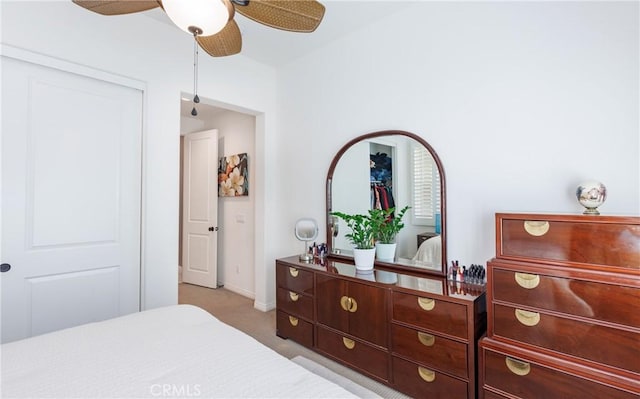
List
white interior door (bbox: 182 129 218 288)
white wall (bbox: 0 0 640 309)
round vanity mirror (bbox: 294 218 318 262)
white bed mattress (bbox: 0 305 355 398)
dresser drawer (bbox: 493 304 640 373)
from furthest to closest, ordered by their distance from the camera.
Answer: white interior door (bbox: 182 129 218 288) < round vanity mirror (bbox: 294 218 318 262) < white wall (bbox: 0 0 640 309) < dresser drawer (bbox: 493 304 640 373) < white bed mattress (bbox: 0 305 355 398)

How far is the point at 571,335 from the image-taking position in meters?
1.40

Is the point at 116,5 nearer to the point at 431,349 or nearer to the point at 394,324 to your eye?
the point at 394,324

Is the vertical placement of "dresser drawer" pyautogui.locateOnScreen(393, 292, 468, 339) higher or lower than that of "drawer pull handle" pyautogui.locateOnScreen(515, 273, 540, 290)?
lower

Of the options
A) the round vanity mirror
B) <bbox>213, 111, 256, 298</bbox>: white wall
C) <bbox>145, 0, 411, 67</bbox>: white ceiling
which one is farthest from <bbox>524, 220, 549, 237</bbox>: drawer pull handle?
<bbox>213, 111, 256, 298</bbox>: white wall

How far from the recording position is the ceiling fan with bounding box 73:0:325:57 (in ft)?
3.75

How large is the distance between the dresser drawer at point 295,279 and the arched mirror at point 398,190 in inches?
16.6

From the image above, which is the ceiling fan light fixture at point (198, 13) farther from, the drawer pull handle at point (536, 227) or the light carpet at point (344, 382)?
the drawer pull handle at point (536, 227)

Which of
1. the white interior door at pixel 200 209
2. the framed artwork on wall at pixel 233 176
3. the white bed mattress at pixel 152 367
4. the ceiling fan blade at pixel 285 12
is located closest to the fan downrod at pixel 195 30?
the ceiling fan blade at pixel 285 12

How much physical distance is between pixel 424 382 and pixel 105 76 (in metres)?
3.04

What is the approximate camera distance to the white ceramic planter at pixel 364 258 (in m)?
2.33

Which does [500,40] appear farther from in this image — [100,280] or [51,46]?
[100,280]

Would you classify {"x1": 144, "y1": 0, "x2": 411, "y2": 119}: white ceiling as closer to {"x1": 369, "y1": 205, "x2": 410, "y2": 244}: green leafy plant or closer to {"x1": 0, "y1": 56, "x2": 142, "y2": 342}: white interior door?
{"x1": 0, "y1": 56, "x2": 142, "y2": 342}: white interior door

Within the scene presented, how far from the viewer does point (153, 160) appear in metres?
2.55

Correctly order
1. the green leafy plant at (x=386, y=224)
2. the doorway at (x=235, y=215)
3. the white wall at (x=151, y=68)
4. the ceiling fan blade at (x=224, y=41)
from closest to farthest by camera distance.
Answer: the ceiling fan blade at (x=224, y=41)
the white wall at (x=151, y=68)
the green leafy plant at (x=386, y=224)
the doorway at (x=235, y=215)
